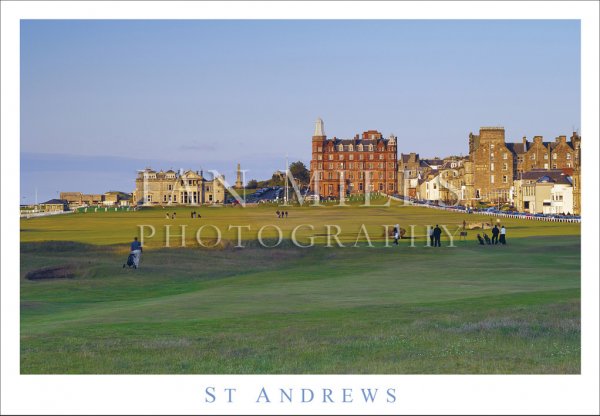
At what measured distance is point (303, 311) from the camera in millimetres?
28172

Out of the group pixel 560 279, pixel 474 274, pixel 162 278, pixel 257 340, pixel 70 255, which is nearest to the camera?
pixel 257 340

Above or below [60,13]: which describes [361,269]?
below

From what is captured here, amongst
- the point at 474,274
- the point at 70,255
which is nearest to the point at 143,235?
the point at 70,255

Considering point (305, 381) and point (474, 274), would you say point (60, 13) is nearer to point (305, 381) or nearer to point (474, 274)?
point (305, 381)

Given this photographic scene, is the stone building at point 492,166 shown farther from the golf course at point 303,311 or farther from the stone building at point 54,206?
the golf course at point 303,311

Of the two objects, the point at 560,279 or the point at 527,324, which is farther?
the point at 560,279

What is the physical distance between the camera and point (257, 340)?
22.8 m

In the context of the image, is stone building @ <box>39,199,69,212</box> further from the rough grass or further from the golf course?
the rough grass

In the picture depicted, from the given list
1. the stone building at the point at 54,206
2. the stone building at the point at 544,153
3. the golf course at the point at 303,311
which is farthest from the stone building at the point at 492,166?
the golf course at the point at 303,311

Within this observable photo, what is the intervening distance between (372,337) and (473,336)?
2.53 m


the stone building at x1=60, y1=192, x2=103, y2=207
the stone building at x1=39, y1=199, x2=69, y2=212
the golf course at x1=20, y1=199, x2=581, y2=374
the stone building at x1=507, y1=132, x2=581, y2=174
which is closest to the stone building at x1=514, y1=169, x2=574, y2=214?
the stone building at x1=507, y1=132, x2=581, y2=174

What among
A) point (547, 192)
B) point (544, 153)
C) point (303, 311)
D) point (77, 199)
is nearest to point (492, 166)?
point (544, 153)

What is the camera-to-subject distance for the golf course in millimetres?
20562

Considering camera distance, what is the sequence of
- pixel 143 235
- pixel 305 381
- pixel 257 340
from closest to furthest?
pixel 305 381 → pixel 257 340 → pixel 143 235
